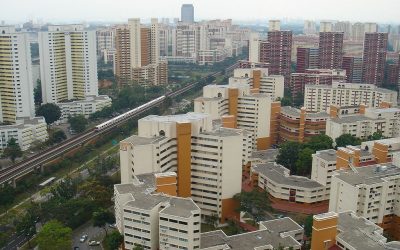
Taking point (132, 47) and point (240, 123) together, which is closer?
point (240, 123)

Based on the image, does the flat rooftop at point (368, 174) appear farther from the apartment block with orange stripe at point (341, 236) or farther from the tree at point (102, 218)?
the tree at point (102, 218)

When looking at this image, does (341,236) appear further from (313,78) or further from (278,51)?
(278,51)

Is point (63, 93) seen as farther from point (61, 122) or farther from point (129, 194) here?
point (129, 194)

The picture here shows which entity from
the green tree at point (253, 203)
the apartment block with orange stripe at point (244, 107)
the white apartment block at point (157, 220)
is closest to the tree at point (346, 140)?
the apartment block with orange stripe at point (244, 107)

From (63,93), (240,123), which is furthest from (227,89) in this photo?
(63,93)

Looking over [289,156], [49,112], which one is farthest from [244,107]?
[49,112]

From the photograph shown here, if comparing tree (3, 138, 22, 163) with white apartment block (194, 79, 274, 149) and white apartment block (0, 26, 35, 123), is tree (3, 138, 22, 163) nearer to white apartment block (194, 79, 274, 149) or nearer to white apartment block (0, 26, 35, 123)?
white apartment block (0, 26, 35, 123)
